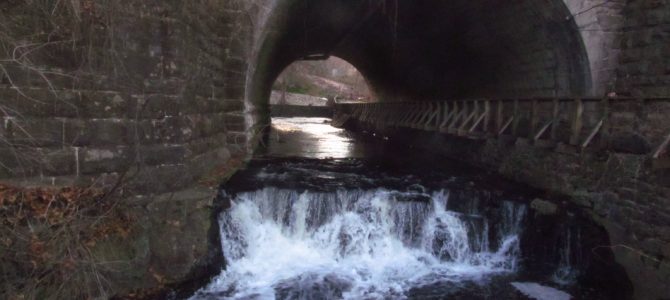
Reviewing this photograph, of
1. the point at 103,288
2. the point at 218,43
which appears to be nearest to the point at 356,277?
the point at 103,288

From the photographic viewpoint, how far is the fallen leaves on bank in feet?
16.2

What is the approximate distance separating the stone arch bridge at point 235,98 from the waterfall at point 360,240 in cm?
97

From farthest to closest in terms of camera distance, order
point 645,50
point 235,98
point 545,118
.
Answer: point 545,118 → point 235,98 → point 645,50

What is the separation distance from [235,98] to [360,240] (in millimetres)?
4554

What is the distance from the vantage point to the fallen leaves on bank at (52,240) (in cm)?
493

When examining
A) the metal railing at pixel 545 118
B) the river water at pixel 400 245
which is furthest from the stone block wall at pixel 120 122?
the metal railing at pixel 545 118

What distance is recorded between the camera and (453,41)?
47.8 feet

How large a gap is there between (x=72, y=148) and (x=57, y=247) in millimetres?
1501

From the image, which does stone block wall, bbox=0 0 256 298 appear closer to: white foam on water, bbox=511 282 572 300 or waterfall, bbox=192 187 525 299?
waterfall, bbox=192 187 525 299

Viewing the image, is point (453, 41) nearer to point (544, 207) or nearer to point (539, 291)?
point (544, 207)

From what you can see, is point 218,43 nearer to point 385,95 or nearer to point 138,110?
point 138,110

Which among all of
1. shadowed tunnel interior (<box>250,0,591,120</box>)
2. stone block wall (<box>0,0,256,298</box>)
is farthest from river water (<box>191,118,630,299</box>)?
shadowed tunnel interior (<box>250,0,591,120</box>)

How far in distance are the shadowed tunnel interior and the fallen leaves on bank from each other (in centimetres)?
600

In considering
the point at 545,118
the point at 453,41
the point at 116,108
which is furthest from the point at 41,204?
the point at 453,41
